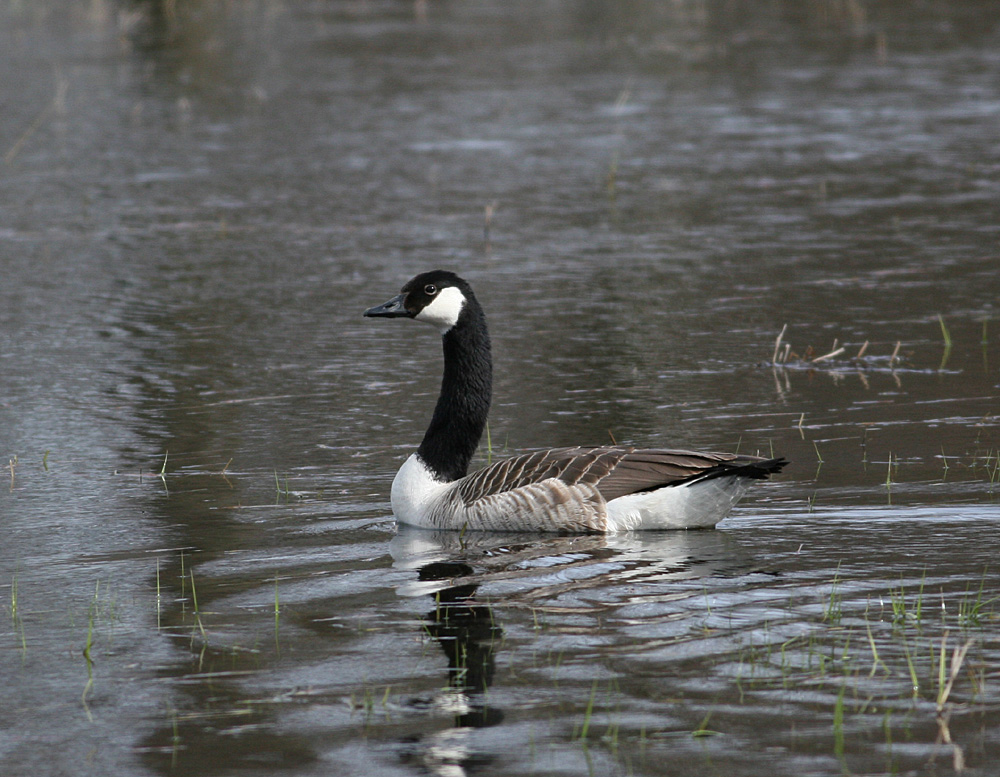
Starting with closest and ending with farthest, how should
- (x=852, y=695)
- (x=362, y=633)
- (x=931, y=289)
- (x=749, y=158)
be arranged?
(x=852, y=695) → (x=362, y=633) → (x=931, y=289) → (x=749, y=158)

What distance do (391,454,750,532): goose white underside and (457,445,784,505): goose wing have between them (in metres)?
0.05

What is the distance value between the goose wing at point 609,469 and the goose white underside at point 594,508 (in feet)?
0.16

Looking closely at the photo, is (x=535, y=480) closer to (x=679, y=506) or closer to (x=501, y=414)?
(x=679, y=506)

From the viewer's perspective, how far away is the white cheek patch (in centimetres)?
886

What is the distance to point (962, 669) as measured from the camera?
5.66 meters

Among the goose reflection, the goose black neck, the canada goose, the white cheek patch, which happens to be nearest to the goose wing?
the canada goose

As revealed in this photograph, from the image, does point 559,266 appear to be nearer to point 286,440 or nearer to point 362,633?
point 286,440

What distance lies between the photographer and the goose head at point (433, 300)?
8844mm

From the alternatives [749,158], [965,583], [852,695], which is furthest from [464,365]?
[749,158]

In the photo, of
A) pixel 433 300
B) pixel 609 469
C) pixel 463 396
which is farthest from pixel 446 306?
pixel 609 469

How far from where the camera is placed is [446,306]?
888cm

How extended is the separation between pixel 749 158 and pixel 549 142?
3.11 m

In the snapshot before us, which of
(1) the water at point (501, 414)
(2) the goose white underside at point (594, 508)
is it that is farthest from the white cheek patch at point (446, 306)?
(2) the goose white underside at point (594, 508)

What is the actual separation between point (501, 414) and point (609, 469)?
275cm
